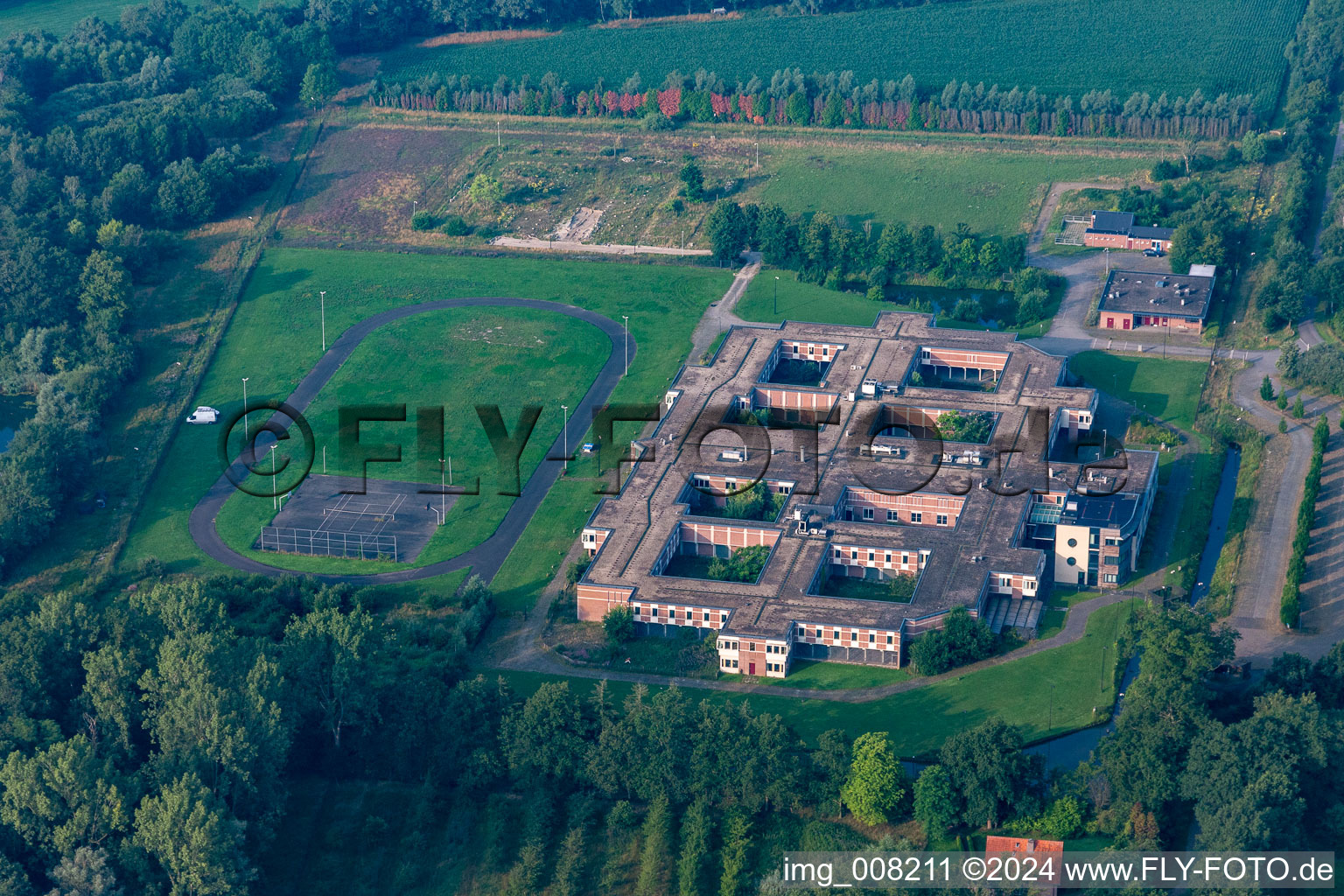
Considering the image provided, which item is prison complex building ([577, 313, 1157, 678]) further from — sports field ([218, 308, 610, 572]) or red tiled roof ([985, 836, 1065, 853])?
red tiled roof ([985, 836, 1065, 853])

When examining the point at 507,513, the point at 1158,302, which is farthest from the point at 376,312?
the point at 1158,302

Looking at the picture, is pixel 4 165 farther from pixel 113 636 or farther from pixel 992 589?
pixel 992 589

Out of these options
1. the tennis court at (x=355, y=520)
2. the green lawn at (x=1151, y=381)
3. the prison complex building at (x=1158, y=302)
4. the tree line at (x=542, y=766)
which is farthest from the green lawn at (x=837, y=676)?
the prison complex building at (x=1158, y=302)

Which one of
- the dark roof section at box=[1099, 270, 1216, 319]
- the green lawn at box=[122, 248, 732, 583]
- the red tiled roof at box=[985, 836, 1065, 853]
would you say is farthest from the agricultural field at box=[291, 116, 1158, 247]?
the red tiled roof at box=[985, 836, 1065, 853]

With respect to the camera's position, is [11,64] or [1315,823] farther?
[11,64]

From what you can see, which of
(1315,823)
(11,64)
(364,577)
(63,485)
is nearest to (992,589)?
(1315,823)

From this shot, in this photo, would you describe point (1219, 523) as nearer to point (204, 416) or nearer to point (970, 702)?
point (970, 702)
